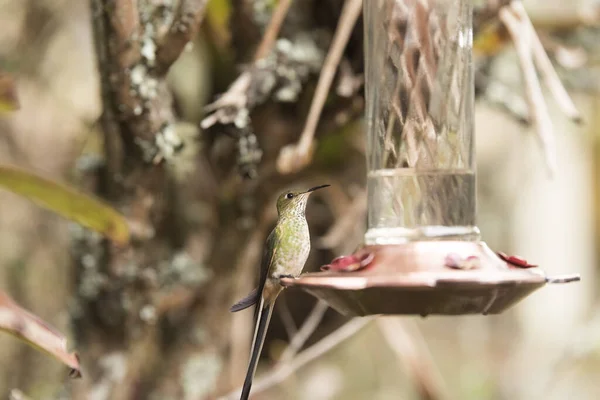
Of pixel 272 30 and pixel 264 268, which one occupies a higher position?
pixel 272 30

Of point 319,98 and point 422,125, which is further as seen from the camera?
point 319,98

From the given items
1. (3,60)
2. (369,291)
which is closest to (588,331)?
(369,291)

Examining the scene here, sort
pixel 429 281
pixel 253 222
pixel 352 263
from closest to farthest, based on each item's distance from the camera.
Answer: pixel 429 281 → pixel 352 263 → pixel 253 222

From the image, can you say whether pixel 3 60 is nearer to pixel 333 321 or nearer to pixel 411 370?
pixel 333 321

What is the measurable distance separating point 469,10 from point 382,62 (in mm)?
182

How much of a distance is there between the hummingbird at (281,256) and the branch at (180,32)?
366mm

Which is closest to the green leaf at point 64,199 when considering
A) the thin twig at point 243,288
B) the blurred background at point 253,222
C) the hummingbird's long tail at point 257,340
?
the blurred background at point 253,222

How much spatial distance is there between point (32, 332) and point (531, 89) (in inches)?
43.6

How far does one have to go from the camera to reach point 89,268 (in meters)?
1.83

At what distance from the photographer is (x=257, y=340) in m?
1.36

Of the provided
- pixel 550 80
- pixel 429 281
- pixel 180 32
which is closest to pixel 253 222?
pixel 180 32

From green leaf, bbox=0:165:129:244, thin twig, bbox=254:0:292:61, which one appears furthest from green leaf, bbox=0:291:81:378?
thin twig, bbox=254:0:292:61

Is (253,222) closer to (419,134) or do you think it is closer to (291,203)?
(291,203)

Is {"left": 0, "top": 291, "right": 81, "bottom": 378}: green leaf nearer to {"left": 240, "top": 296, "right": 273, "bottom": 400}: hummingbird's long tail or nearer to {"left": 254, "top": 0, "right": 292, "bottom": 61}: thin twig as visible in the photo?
{"left": 240, "top": 296, "right": 273, "bottom": 400}: hummingbird's long tail
